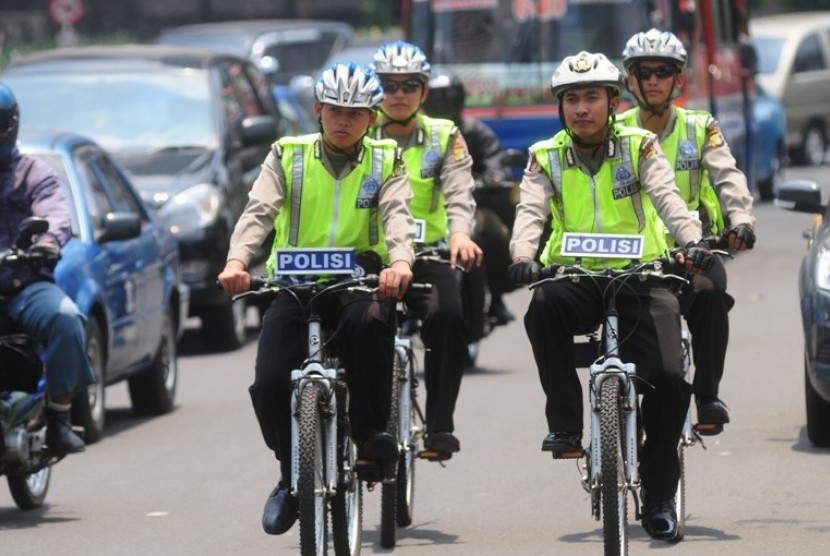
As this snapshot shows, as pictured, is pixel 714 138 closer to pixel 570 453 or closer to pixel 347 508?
pixel 570 453

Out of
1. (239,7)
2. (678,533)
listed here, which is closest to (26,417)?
(678,533)

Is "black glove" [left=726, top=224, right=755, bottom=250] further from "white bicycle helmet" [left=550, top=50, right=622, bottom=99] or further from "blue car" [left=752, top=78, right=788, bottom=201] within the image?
"blue car" [left=752, top=78, right=788, bottom=201]

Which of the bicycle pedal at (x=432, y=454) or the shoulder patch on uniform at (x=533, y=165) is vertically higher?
the shoulder patch on uniform at (x=533, y=165)

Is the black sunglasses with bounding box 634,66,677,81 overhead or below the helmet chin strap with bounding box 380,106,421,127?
overhead

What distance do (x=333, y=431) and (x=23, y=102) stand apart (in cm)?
907

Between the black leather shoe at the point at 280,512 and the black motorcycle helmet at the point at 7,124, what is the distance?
256cm

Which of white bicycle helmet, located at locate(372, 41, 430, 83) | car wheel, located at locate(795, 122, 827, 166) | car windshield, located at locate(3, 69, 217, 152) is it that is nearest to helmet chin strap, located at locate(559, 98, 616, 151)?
white bicycle helmet, located at locate(372, 41, 430, 83)

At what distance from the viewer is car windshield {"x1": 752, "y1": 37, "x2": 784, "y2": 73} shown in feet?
105

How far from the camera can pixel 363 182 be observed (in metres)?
8.24

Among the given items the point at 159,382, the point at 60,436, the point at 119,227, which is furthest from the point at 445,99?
the point at 60,436

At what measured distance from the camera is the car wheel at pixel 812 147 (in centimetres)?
3369

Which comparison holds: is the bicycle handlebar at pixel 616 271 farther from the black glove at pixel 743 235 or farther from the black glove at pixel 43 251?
the black glove at pixel 43 251

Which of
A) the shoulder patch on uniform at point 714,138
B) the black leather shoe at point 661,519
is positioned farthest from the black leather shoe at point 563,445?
the shoulder patch on uniform at point 714,138

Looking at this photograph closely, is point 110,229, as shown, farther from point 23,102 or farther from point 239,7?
point 239,7
